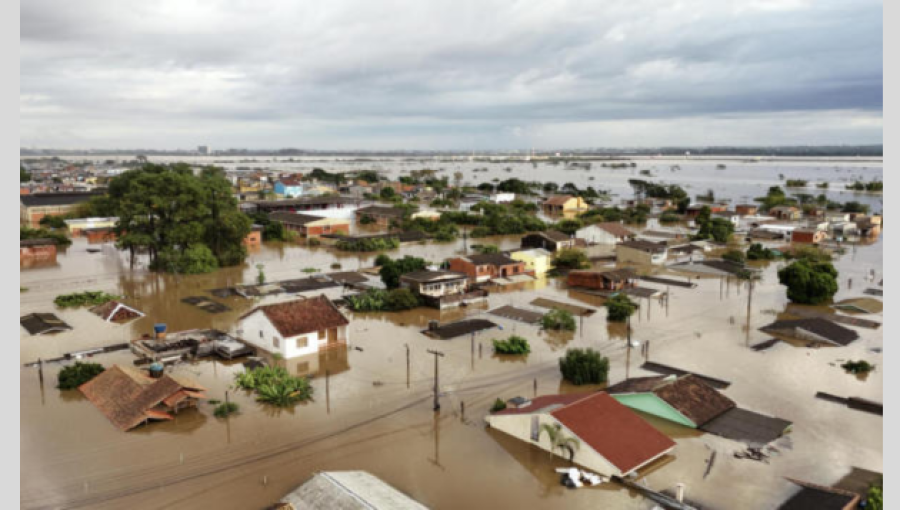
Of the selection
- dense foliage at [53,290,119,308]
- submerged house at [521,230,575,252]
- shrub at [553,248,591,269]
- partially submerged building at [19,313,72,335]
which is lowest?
partially submerged building at [19,313,72,335]

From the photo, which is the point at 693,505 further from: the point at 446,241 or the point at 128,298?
the point at 446,241

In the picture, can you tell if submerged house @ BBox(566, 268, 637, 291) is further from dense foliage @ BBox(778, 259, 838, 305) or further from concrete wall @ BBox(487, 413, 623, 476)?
concrete wall @ BBox(487, 413, 623, 476)

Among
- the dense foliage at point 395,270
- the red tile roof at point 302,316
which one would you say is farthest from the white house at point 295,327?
the dense foliage at point 395,270

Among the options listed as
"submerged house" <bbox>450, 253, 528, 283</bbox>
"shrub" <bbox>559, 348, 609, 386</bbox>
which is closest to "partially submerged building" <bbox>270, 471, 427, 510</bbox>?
"shrub" <bbox>559, 348, 609, 386</bbox>

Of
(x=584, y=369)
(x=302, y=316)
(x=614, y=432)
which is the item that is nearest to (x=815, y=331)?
(x=584, y=369)

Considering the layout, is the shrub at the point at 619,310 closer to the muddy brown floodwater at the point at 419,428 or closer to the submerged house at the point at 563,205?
the muddy brown floodwater at the point at 419,428

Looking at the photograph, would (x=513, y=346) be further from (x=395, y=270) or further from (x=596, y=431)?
(x=395, y=270)

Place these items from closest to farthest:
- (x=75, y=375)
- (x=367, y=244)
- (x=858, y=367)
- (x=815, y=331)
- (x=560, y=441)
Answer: (x=560, y=441)
(x=75, y=375)
(x=858, y=367)
(x=815, y=331)
(x=367, y=244)
